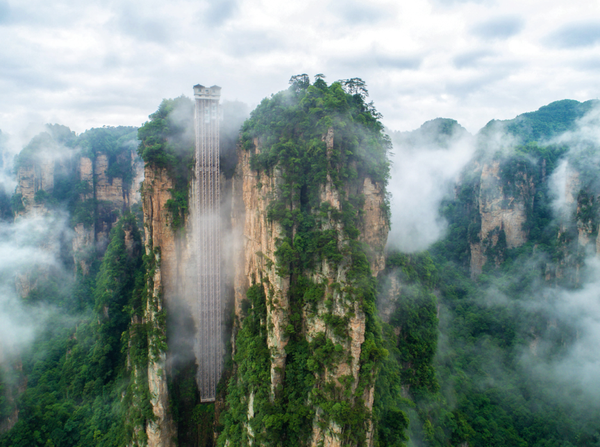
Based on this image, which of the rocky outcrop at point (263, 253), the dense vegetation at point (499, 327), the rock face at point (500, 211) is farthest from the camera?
the rock face at point (500, 211)

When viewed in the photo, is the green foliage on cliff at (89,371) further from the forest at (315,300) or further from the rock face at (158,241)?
the rock face at (158,241)

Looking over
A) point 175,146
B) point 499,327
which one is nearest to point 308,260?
point 175,146

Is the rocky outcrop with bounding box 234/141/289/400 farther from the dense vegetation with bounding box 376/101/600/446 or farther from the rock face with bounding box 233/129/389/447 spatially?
the dense vegetation with bounding box 376/101/600/446

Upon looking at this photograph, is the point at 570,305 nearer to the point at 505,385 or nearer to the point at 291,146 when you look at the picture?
the point at 505,385

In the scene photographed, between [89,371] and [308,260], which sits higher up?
[308,260]

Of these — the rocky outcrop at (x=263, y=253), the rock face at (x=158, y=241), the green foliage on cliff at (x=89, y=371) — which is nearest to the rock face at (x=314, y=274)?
the rocky outcrop at (x=263, y=253)

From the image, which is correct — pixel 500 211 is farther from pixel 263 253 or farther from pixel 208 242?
pixel 208 242
